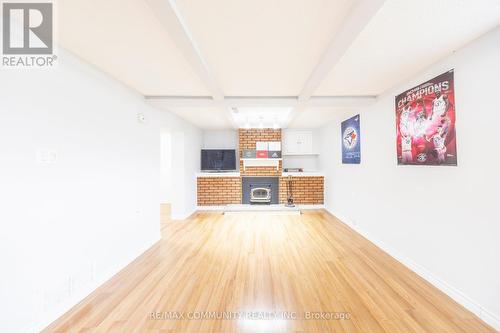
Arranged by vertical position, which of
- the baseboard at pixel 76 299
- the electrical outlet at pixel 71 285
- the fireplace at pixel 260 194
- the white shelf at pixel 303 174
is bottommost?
the baseboard at pixel 76 299

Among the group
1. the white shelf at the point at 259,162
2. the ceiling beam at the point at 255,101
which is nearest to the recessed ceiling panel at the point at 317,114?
the ceiling beam at the point at 255,101

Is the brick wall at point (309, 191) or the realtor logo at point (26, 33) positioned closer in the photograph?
the realtor logo at point (26, 33)

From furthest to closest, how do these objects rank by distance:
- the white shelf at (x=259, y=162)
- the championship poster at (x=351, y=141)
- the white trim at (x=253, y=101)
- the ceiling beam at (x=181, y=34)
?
the white shelf at (x=259, y=162)
the championship poster at (x=351, y=141)
the white trim at (x=253, y=101)
the ceiling beam at (x=181, y=34)

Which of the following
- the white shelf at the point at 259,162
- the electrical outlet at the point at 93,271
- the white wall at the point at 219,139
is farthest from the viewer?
the white wall at the point at 219,139

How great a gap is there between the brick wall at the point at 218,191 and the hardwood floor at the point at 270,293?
2401 millimetres

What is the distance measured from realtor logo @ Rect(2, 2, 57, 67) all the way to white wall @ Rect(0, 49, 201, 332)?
0.09m

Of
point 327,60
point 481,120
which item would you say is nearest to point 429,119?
point 481,120

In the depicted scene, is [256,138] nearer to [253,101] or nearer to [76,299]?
[253,101]

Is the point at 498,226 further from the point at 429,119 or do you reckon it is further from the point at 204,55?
the point at 204,55

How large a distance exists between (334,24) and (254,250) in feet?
9.24

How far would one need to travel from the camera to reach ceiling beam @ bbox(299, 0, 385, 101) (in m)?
1.30

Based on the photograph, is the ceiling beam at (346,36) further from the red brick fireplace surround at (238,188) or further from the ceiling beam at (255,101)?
the red brick fireplace surround at (238,188)

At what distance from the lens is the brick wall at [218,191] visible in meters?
5.74

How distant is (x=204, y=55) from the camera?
1974 millimetres
